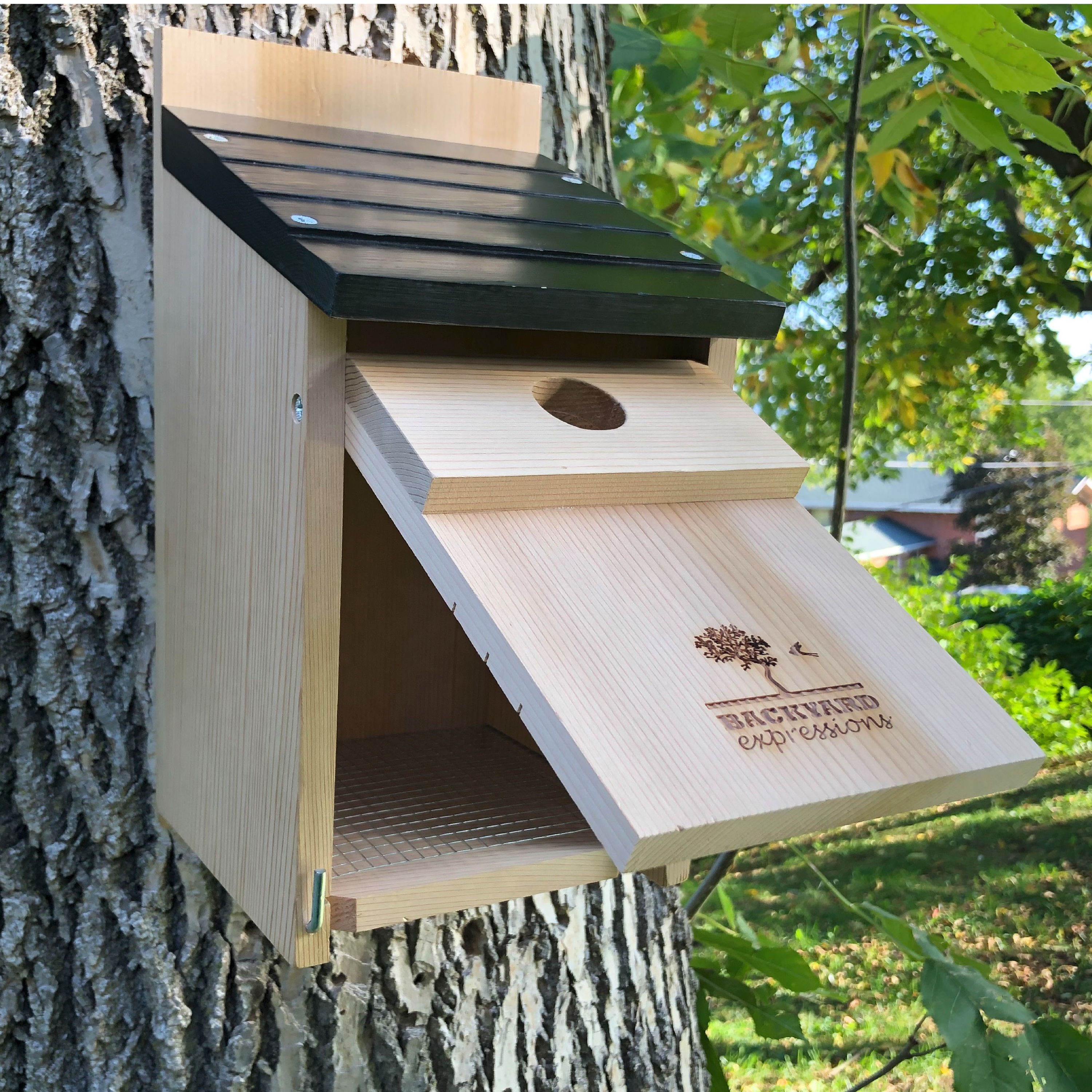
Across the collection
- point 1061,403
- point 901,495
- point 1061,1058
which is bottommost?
point 901,495

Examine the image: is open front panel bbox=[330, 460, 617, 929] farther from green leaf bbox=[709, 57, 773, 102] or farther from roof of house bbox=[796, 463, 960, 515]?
roof of house bbox=[796, 463, 960, 515]

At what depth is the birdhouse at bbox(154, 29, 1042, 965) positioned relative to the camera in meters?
0.75

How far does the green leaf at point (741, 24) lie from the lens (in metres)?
1.51

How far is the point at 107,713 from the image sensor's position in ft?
3.97

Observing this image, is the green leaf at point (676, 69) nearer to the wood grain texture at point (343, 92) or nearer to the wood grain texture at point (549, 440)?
the wood grain texture at point (343, 92)

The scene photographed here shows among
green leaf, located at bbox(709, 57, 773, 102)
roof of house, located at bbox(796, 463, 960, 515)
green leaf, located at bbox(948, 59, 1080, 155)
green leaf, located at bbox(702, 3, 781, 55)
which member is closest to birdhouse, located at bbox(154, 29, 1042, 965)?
green leaf, located at bbox(948, 59, 1080, 155)

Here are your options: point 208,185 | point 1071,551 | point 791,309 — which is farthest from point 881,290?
point 1071,551

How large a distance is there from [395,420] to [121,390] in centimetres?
51

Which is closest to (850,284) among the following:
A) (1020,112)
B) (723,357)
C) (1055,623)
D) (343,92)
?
(1020,112)

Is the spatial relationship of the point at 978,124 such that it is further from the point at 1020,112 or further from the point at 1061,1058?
the point at 1061,1058

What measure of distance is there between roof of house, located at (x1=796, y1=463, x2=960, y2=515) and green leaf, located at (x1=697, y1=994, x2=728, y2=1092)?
21.3 ft

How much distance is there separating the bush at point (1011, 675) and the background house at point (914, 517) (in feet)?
7.02

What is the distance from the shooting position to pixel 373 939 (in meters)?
1.23

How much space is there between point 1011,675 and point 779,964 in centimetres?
449
